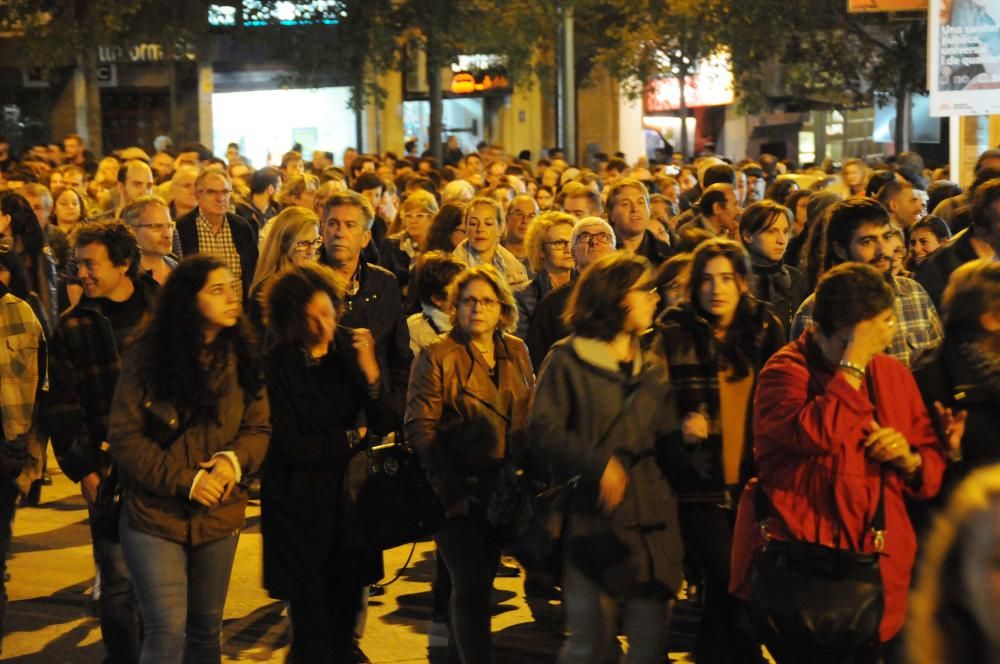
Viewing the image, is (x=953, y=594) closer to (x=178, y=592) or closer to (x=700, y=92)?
(x=178, y=592)

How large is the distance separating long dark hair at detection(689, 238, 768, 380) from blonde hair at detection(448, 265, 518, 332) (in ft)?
2.40

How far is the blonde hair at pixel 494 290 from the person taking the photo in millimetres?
6328

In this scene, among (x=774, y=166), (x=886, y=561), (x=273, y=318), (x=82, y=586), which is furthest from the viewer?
(x=774, y=166)

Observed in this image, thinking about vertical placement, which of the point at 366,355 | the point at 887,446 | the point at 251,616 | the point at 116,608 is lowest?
the point at 251,616

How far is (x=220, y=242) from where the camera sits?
34.4ft

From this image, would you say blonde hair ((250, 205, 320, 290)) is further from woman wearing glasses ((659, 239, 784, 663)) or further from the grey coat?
the grey coat

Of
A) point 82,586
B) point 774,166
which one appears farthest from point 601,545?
point 774,166

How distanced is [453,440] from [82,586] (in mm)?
3239

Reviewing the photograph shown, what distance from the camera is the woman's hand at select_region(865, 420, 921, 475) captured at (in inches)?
200

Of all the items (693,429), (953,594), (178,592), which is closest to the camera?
(953,594)

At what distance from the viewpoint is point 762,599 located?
205 inches

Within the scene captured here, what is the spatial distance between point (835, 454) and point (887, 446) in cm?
16

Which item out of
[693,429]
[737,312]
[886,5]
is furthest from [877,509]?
[886,5]

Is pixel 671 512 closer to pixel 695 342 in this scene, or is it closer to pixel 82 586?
pixel 695 342
